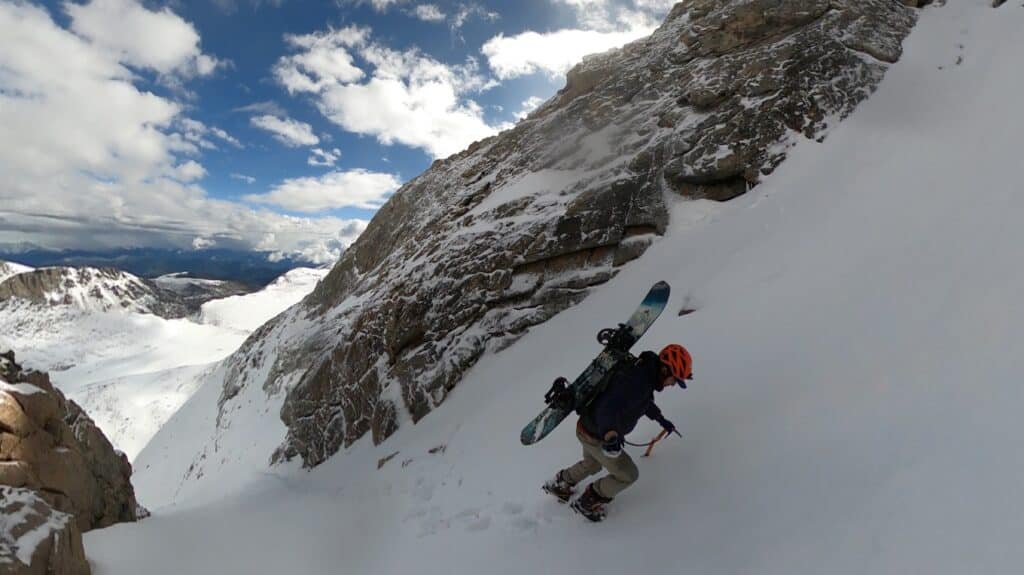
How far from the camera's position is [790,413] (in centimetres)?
621

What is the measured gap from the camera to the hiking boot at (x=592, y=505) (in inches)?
245

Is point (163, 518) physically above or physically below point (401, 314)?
below

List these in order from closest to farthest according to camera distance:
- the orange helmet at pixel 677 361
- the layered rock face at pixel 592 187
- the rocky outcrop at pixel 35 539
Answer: the orange helmet at pixel 677 361
the rocky outcrop at pixel 35 539
the layered rock face at pixel 592 187

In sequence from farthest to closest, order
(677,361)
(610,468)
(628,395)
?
(610,468) → (628,395) → (677,361)

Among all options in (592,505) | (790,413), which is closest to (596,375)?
(592,505)

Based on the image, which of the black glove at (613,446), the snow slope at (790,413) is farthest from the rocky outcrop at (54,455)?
the black glove at (613,446)

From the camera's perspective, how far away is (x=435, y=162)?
35000mm

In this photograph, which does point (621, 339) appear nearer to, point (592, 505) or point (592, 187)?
point (592, 505)

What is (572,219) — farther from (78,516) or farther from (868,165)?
(78,516)

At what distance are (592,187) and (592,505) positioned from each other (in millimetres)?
13781

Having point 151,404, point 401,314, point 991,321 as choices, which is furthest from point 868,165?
point 151,404

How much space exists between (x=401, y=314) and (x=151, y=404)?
74.7 metres

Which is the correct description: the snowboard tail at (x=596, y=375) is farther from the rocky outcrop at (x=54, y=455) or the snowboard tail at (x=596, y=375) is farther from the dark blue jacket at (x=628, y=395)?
the rocky outcrop at (x=54, y=455)

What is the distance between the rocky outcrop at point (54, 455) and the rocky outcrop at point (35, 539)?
63cm
